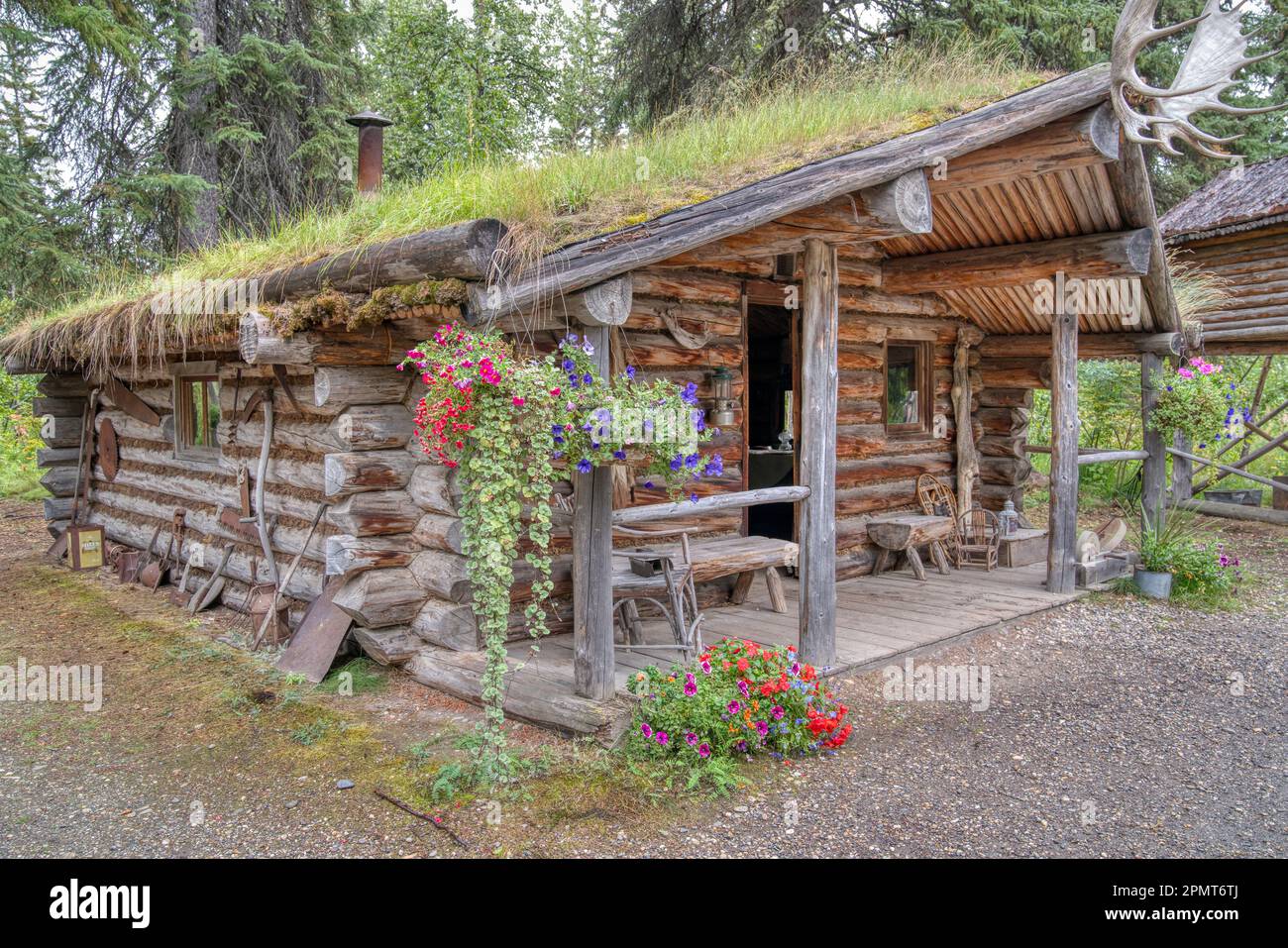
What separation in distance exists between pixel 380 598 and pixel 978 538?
23.0ft

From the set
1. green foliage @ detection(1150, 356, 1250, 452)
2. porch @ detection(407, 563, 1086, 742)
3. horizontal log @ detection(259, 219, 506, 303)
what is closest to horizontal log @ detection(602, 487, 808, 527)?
porch @ detection(407, 563, 1086, 742)

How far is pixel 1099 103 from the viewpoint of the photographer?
20.9ft

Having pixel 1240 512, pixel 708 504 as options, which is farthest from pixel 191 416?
pixel 1240 512

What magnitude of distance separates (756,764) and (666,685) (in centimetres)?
66

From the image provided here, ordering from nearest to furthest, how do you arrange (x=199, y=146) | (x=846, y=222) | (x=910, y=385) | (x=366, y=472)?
(x=846, y=222) → (x=366, y=472) → (x=910, y=385) → (x=199, y=146)

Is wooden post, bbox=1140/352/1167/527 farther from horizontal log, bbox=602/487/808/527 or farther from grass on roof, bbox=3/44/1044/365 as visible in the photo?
horizontal log, bbox=602/487/808/527

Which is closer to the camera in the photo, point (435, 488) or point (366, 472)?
point (435, 488)

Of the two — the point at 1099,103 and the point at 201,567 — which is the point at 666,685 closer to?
the point at 1099,103

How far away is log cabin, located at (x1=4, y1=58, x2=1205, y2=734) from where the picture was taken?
5363 millimetres

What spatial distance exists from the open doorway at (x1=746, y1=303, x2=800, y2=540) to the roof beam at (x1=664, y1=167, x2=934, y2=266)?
142 inches

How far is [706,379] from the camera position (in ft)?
26.2

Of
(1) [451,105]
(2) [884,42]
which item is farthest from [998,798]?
(1) [451,105]

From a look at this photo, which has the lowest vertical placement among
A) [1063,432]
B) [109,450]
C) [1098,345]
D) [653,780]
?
[653,780]

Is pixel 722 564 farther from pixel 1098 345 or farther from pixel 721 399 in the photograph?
pixel 1098 345
